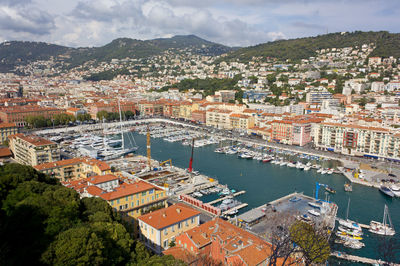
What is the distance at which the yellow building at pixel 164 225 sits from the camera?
8.95 metres

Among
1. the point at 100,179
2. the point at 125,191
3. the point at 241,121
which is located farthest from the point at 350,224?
the point at 241,121

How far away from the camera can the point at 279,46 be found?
65.0 metres

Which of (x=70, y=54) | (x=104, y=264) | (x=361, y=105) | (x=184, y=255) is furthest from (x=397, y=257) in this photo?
(x=70, y=54)

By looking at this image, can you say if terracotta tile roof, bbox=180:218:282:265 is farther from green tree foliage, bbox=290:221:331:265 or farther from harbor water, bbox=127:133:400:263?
harbor water, bbox=127:133:400:263

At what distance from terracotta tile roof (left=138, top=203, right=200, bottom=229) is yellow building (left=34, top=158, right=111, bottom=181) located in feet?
19.6

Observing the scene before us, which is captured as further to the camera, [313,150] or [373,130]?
[313,150]

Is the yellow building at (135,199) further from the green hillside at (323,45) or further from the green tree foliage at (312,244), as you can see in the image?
the green hillside at (323,45)

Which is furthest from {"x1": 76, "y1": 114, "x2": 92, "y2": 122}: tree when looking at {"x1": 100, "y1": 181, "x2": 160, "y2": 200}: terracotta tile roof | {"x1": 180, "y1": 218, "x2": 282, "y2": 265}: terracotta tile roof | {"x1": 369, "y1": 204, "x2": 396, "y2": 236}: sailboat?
{"x1": 369, "y1": 204, "x2": 396, "y2": 236}: sailboat

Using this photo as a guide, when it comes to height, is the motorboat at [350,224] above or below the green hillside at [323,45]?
below

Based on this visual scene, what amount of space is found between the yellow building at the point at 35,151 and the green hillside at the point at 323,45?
4800 cm

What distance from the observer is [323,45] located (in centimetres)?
5953

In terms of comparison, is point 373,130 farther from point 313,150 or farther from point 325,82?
point 325,82

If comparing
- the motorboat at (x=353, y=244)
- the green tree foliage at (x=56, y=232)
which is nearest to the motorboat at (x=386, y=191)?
the motorboat at (x=353, y=244)

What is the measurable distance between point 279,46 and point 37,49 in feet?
318
